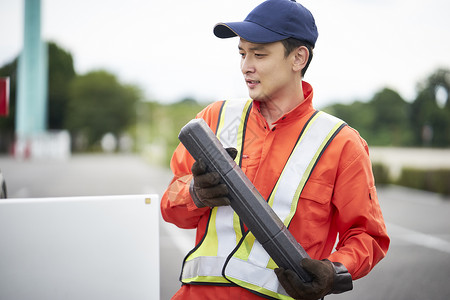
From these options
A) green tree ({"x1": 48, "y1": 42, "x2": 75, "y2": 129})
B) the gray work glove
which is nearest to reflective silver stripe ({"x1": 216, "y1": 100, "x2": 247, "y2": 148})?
the gray work glove

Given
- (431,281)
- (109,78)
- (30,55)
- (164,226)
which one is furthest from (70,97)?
(431,281)

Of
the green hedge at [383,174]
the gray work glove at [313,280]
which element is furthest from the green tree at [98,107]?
the gray work glove at [313,280]

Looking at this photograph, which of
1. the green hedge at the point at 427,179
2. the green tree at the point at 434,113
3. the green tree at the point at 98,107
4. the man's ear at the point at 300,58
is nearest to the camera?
the man's ear at the point at 300,58

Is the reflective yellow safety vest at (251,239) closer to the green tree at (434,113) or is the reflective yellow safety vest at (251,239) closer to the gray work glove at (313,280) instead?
the gray work glove at (313,280)

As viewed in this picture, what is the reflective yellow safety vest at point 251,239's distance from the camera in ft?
6.07

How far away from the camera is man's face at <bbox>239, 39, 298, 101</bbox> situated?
6.52 feet

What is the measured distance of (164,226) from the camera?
903 centimetres

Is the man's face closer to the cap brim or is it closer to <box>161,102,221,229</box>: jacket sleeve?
the cap brim

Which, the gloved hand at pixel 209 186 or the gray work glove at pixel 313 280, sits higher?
the gloved hand at pixel 209 186

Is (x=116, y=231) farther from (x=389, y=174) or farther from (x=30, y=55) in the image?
(x=30, y=55)

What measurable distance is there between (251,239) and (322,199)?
0.31 meters

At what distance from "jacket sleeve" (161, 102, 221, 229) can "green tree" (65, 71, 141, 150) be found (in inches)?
2669

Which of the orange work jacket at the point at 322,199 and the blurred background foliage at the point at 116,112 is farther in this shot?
the blurred background foliage at the point at 116,112

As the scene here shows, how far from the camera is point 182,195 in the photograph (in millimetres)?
1956
